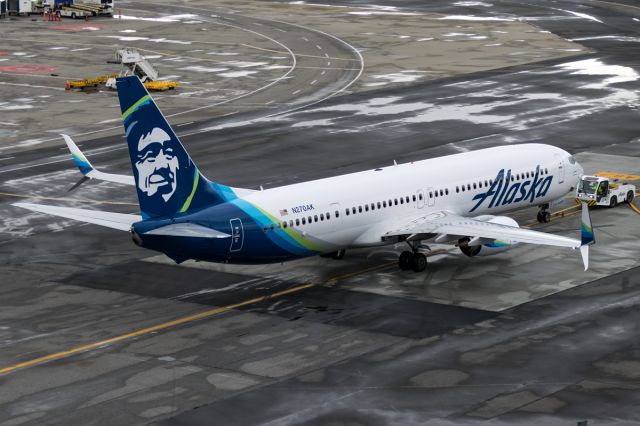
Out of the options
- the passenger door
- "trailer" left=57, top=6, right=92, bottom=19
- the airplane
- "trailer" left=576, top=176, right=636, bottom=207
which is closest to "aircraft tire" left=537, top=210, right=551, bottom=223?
the airplane

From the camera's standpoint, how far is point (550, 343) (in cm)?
4497

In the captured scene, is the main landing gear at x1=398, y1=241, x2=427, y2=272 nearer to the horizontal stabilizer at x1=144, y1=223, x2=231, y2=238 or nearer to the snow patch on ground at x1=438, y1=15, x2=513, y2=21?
the horizontal stabilizer at x1=144, y1=223, x2=231, y2=238

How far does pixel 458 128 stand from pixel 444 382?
50432 mm

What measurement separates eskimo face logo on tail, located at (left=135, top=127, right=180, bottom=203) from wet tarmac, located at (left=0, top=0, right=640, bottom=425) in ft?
18.1

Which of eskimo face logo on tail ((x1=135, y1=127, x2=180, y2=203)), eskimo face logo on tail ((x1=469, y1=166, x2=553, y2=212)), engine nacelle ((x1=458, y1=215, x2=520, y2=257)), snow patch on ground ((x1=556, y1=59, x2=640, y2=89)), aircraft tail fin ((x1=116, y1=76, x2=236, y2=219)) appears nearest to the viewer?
aircraft tail fin ((x1=116, y1=76, x2=236, y2=219))

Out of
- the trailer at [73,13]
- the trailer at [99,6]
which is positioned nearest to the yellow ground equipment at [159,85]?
the trailer at [73,13]

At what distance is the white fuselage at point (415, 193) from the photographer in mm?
52094

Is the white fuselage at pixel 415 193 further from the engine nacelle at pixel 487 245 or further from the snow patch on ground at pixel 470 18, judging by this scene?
the snow patch on ground at pixel 470 18

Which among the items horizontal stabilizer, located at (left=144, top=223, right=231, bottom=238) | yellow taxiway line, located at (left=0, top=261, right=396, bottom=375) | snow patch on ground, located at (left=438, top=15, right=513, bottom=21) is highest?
horizontal stabilizer, located at (left=144, top=223, right=231, bottom=238)

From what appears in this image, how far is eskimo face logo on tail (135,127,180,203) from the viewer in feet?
155

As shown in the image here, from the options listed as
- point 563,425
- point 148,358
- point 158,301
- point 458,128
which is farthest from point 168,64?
point 563,425

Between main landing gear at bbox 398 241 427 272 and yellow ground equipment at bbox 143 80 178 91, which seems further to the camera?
yellow ground equipment at bbox 143 80 178 91

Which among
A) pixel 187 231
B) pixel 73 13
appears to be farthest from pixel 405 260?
pixel 73 13

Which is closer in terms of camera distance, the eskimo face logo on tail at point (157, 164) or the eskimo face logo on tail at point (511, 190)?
the eskimo face logo on tail at point (157, 164)
